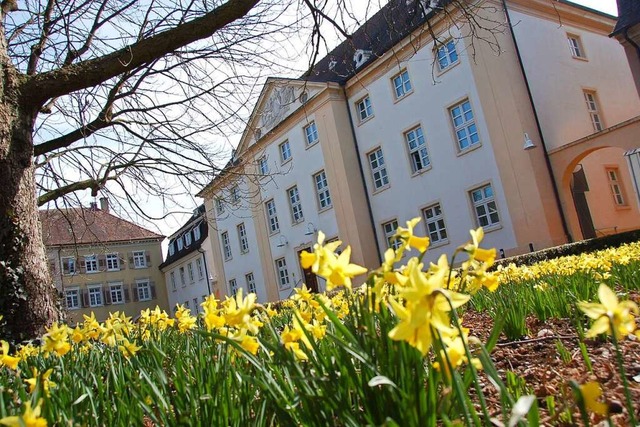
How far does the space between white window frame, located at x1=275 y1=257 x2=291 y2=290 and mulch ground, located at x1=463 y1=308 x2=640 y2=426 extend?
23535mm

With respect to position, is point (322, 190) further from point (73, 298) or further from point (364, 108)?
point (73, 298)

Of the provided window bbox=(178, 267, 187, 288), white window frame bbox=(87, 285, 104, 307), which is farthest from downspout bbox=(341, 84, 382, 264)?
white window frame bbox=(87, 285, 104, 307)

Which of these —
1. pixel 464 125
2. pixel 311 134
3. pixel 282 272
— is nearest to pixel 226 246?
pixel 282 272

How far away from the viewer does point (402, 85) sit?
788 inches

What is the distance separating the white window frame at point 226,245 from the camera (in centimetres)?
3170

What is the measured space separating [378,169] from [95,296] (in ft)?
107

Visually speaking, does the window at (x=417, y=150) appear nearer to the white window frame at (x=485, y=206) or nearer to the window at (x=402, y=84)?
Result: the window at (x=402, y=84)

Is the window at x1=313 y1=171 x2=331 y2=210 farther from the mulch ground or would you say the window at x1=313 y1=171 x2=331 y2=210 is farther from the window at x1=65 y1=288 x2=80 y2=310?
the window at x1=65 y1=288 x2=80 y2=310

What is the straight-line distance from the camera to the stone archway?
14633 mm

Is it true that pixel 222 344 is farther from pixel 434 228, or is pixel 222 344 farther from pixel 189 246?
pixel 189 246

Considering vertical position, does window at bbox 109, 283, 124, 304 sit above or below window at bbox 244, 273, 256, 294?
→ above

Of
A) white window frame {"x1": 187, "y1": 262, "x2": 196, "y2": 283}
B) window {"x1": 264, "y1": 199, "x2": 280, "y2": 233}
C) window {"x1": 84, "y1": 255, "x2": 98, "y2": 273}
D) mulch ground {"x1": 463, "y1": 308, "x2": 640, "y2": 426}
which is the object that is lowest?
mulch ground {"x1": 463, "y1": 308, "x2": 640, "y2": 426}

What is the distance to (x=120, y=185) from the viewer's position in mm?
9352

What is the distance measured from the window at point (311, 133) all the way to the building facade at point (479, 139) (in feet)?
0.17
